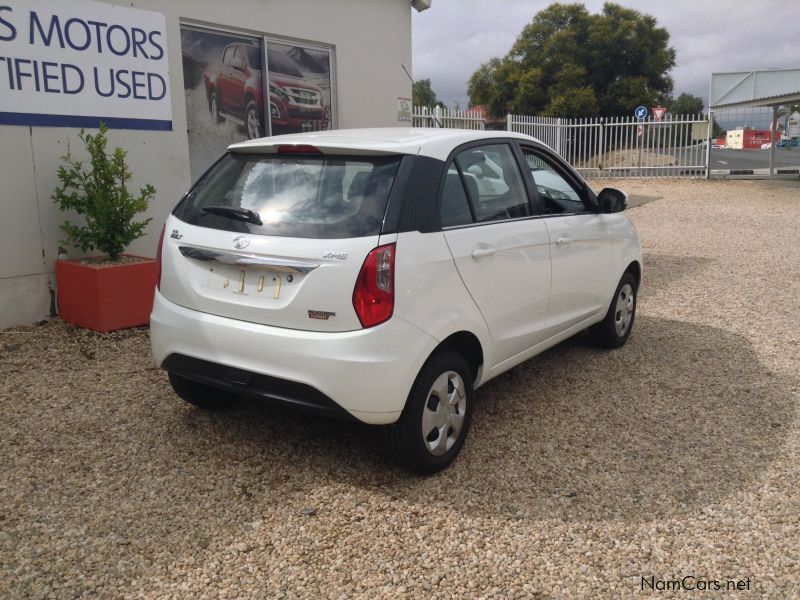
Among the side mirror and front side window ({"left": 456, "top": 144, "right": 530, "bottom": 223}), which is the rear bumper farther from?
the side mirror

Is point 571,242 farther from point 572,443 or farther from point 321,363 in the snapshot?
point 321,363


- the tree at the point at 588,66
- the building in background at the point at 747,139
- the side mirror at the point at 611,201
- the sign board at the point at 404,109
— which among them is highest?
the tree at the point at 588,66

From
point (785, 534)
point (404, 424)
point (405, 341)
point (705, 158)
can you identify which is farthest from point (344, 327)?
point (705, 158)

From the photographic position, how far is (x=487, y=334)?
12.6 feet

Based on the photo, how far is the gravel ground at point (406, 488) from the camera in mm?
2854

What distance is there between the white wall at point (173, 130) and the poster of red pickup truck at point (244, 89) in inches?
7.0

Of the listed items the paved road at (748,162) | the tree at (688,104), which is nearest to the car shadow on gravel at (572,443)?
the paved road at (748,162)

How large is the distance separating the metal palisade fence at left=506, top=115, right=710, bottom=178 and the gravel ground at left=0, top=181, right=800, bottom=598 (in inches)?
766

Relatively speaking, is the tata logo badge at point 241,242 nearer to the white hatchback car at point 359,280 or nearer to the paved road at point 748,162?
the white hatchback car at point 359,280

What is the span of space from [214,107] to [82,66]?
5.47 ft

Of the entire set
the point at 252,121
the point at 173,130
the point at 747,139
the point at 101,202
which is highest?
the point at 747,139

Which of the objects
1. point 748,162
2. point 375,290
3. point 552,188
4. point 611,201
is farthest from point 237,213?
point 748,162

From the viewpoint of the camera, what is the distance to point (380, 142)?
11.7 feet

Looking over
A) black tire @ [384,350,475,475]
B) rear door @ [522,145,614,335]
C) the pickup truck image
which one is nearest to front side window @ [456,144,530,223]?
Result: rear door @ [522,145,614,335]
